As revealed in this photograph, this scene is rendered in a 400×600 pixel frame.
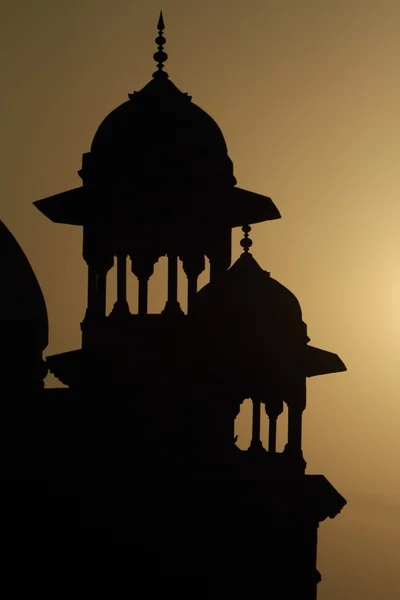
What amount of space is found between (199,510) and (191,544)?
512 millimetres

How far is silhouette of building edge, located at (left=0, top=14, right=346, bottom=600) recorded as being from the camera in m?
17.9

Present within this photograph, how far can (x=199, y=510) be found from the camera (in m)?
18.0

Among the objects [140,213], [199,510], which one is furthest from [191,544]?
[140,213]

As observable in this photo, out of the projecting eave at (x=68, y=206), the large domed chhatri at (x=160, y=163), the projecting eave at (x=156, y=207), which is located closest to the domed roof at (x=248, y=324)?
the projecting eave at (x=156, y=207)

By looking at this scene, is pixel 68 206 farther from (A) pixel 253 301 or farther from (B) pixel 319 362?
(B) pixel 319 362

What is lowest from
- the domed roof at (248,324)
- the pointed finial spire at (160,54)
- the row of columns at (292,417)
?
the row of columns at (292,417)

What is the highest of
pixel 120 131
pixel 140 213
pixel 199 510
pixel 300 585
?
pixel 120 131

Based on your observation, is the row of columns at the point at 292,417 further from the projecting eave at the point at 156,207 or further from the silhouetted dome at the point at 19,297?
A: the silhouetted dome at the point at 19,297

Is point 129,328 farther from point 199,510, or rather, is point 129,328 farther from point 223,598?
point 223,598

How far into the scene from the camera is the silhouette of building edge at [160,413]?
58.7 ft

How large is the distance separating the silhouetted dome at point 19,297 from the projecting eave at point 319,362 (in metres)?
4.54

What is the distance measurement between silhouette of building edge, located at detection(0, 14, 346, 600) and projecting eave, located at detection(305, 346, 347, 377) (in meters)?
0.92

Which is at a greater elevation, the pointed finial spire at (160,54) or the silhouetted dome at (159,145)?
the pointed finial spire at (160,54)

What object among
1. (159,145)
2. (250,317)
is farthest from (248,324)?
(159,145)
